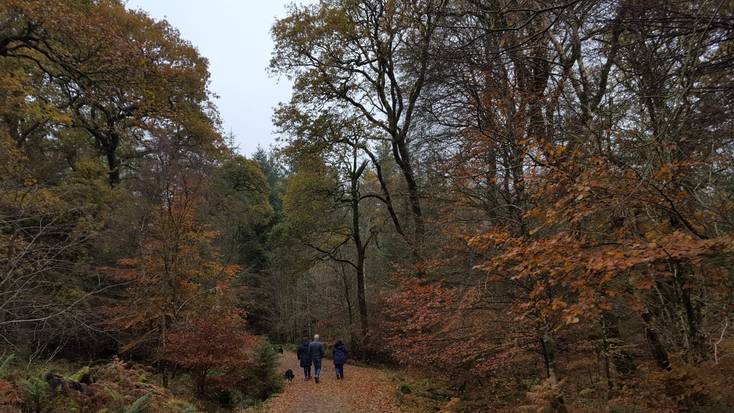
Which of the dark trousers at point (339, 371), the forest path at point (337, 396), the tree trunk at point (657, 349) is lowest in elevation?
the forest path at point (337, 396)

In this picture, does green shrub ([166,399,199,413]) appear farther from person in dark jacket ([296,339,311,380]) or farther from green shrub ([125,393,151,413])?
person in dark jacket ([296,339,311,380])

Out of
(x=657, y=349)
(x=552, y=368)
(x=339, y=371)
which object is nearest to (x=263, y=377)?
(x=339, y=371)

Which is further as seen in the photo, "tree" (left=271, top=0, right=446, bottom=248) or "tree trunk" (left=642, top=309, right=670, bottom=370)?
"tree" (left=271, top=0, right=446, bottom=248)

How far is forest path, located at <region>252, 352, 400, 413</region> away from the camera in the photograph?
9734 mm

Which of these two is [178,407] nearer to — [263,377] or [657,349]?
[263,377]

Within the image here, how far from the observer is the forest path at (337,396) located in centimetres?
973

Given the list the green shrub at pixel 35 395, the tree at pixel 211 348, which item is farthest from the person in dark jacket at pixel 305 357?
the green shrub at pixel 35 395

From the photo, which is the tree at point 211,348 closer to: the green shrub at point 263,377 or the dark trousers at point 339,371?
the green shrub at point 263,377

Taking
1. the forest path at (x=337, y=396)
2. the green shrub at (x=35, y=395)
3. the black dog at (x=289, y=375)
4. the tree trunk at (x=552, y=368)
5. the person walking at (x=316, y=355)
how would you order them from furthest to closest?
the black dog at (x=289, y=375), the person walking at (x=316, y=355), the forest path at (x=337, y=396), the tree trunk at (x=552, y=368), the green shrub at (x=35, y=395)

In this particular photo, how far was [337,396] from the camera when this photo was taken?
35.6 feet

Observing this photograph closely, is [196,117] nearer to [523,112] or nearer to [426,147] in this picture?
[426,147]

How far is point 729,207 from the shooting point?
4.19m

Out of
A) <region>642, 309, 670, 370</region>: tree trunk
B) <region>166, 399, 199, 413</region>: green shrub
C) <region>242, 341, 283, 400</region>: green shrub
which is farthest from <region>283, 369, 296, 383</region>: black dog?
<region>642, 309, 670, 370</region>: tree trunk

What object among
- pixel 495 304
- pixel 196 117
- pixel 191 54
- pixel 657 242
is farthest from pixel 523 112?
pixel 191 54
